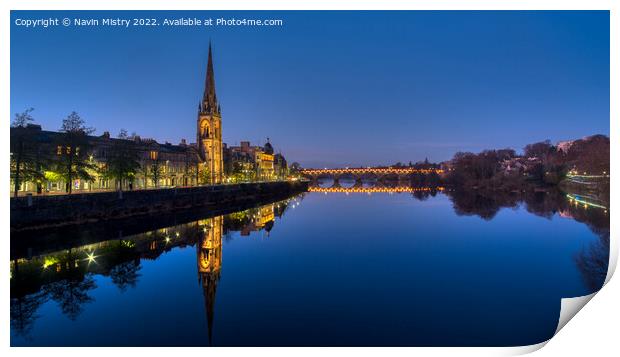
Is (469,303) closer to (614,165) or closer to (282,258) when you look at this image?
(614,165)

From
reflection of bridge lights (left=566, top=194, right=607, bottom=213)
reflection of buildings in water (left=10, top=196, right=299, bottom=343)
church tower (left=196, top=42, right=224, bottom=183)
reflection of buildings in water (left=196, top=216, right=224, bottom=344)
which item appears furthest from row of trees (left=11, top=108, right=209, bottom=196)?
reflection of bridge lights (left=566, top=194, right=607, bottom=213)

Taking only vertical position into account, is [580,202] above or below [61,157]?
below

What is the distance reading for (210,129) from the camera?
175ft

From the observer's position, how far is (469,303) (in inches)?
353

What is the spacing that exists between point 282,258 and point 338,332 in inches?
252

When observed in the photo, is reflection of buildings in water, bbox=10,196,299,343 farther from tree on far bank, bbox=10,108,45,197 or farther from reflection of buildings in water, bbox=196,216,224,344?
tree on far bank, bbox=10,108,45,197

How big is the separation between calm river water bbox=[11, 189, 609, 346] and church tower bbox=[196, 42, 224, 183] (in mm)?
33890

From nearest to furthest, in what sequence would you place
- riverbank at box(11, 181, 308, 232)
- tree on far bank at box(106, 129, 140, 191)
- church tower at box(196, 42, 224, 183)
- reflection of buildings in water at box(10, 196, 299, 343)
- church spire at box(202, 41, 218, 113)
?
reflection of buildings in water at box(10, 196, 299, 343) < riverbank at box(11, 181, 308, 232) < tree on far bank at box(106, 129, 140, 191) < church tower at box(196, 42, 224, 183) < church spire at box(202, 41, 218, 113)

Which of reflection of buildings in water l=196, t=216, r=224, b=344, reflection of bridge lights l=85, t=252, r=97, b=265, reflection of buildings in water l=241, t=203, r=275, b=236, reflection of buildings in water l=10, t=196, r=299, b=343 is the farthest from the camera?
reflection of buildings in water l=241, t=203, r=275, b=236

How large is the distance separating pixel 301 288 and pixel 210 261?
13.9ft

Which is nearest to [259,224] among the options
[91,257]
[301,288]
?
[91,257]

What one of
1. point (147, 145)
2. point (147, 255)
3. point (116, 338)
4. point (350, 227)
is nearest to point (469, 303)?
point (116, 338)

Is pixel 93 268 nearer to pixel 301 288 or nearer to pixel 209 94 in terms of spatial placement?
pixel 301 288

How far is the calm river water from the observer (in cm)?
752
